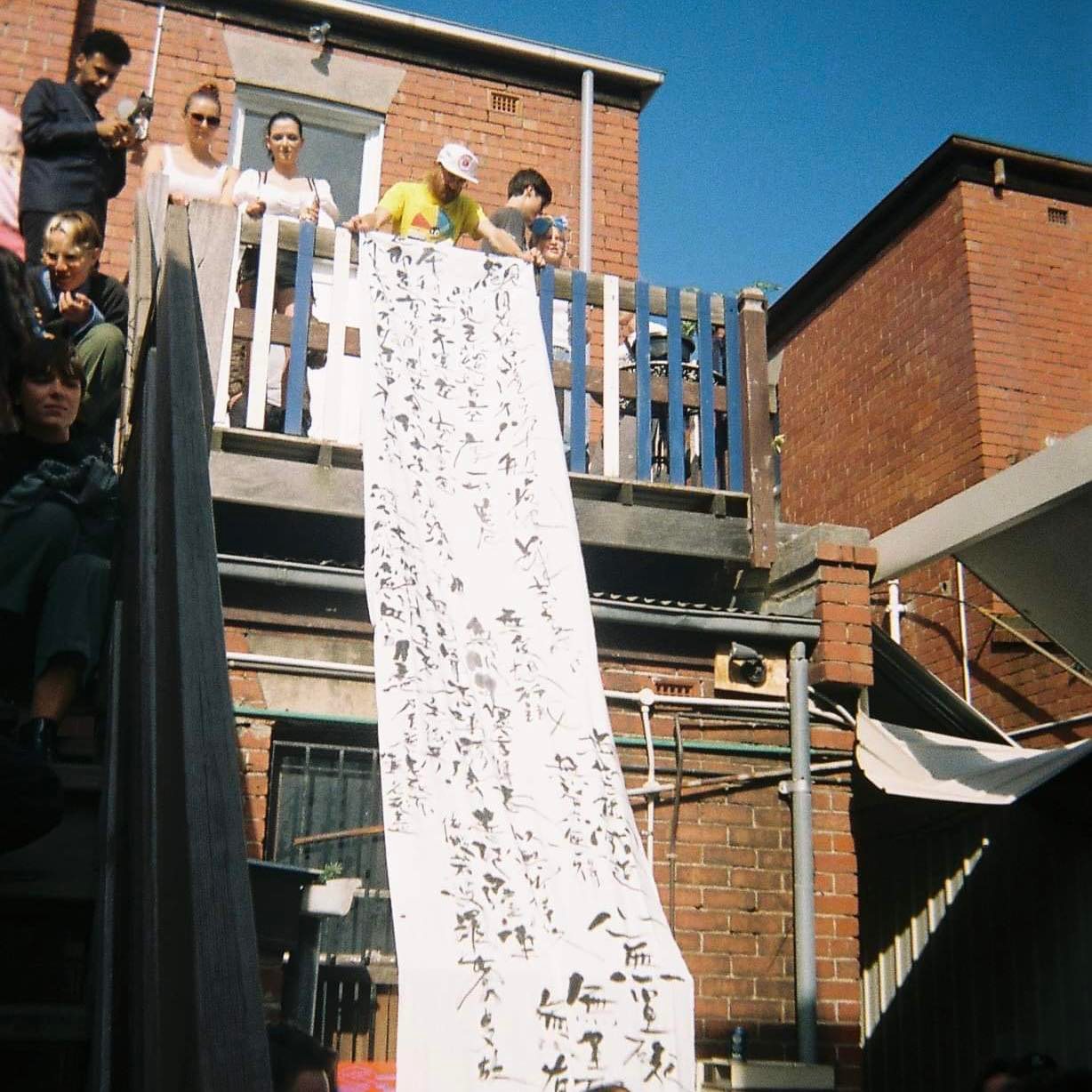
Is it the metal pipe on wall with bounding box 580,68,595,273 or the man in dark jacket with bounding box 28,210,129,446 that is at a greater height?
the metal pipe on wall with bounding box 580,68,595,273

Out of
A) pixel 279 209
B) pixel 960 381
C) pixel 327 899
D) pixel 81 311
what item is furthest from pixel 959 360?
pixel 327 899

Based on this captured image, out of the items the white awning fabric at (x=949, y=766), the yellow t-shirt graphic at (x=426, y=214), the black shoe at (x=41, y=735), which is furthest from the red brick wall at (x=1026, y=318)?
the black shoe at (x=41, y=735)

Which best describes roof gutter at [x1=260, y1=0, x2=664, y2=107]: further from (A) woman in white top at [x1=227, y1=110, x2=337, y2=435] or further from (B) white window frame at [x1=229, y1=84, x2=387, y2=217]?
(A) woman in white top at [x1=227, y1=110, x2=337, y2=435]

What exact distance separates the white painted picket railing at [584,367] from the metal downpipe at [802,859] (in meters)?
0.96

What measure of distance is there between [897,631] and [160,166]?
6785 mm

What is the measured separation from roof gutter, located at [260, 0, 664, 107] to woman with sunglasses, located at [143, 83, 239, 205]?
10.8ft

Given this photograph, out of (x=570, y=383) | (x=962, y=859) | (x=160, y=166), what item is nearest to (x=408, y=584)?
(x=570, y=383)

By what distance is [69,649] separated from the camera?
3398 mm

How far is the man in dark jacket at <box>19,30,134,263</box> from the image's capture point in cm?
605

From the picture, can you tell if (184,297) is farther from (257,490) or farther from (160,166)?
(160,166)

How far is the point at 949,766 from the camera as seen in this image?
625 centimetres

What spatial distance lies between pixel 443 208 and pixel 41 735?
13.9 feet

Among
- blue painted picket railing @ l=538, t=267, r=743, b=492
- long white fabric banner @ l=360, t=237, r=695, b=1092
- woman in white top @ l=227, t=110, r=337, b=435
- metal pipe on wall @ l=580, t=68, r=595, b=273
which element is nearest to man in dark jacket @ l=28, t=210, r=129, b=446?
woman in white top @ l=227, t=110, r=337, b=435

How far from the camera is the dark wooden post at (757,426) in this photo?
6230 mm
